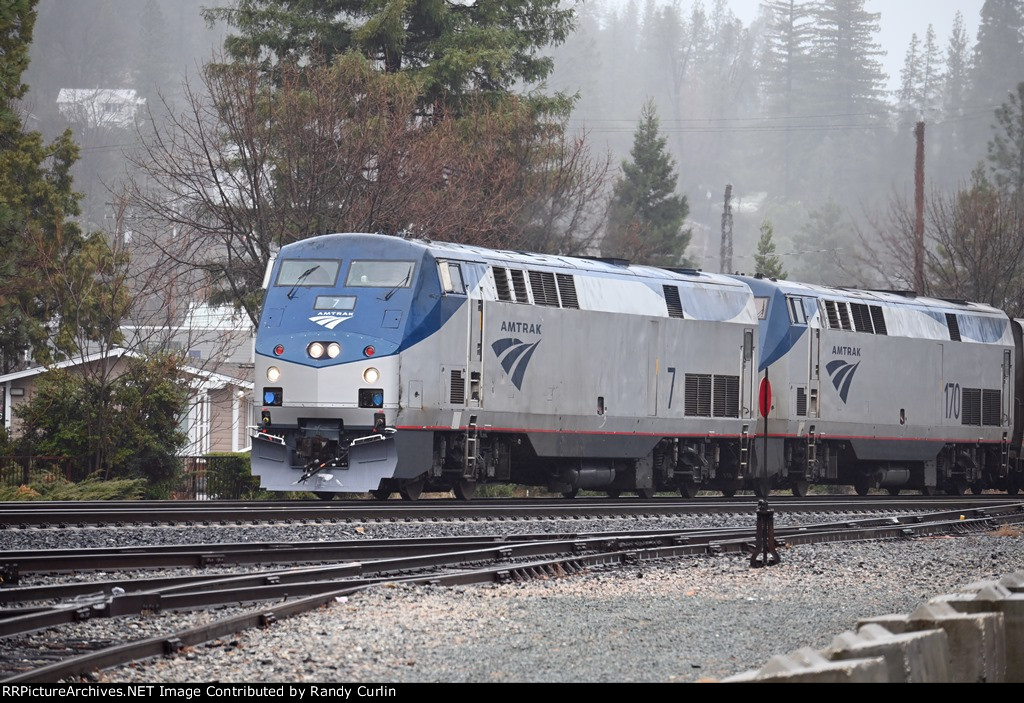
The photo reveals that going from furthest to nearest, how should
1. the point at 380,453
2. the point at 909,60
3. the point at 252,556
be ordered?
the point at 909,60 < the point at 380,453 < the point at 252,556

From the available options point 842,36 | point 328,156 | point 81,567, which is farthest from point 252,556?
point 842,36

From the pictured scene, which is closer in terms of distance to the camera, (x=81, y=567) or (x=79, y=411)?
(x=81, y=567)

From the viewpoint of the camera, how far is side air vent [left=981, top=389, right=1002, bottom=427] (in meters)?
32.2

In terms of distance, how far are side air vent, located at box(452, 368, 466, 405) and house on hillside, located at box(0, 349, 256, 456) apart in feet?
44.7

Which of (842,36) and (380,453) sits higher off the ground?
(842,36)

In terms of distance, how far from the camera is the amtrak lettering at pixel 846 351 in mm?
28188

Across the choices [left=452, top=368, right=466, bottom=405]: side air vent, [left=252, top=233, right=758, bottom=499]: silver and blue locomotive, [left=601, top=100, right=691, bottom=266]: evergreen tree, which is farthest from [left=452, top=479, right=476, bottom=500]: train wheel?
[left=601, top=100, right=691, bottom=266]: evergreen tree

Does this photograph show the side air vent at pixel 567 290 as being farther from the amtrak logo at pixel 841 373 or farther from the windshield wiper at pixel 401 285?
the amtrak logo at pixel 841 373

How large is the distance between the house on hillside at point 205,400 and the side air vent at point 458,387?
44.7 ft

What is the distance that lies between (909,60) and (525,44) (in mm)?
131831

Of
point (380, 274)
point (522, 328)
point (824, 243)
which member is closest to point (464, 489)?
point (522, 328)

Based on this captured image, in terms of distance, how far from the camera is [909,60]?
164m

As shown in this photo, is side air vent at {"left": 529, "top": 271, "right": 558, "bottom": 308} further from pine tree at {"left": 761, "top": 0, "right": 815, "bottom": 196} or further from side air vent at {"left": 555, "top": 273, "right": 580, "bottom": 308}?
pine tree at {"left": 761, "top": 0, "right": 815, "bottom": 196}
